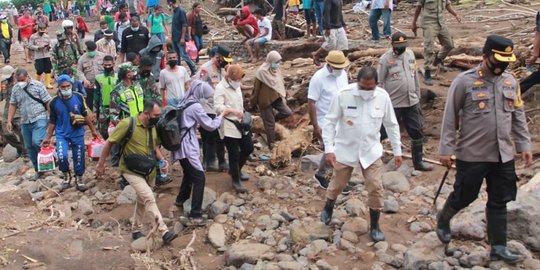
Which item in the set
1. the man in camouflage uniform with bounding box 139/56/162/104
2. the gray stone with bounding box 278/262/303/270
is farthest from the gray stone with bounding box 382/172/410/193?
the man in camouflage uniform with bounding box 139/56/162/104

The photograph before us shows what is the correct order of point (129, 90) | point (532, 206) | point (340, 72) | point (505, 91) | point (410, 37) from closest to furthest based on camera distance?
point (505, 91) < point (532, 206) < point (340, 72) < point (129, 90) < point (410, 37)

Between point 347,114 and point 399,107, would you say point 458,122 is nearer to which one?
point 347,114

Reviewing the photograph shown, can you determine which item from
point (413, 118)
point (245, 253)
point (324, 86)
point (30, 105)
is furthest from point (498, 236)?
point (30, 105)

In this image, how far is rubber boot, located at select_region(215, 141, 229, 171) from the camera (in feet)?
26.1

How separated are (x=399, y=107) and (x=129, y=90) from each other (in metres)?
3.56

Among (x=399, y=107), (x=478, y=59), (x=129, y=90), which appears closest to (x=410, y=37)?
(x=478, y=59)

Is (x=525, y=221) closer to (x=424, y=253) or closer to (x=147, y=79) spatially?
(x=424, y=253)

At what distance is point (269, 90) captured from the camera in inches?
325

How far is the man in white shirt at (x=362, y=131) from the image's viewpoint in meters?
5.39

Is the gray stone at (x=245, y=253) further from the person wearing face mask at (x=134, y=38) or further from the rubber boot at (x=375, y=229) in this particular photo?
the person wearing face mask at (x=134, y=38)

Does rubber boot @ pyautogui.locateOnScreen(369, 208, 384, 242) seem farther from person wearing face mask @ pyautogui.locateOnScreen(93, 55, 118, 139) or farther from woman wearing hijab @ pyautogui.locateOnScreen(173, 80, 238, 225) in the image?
person wearing face mask @ pyautogui.locateOnScreen(93, 55, 118, 139)

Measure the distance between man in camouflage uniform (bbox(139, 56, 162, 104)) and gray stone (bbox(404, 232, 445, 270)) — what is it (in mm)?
4100

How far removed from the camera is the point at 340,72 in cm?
696

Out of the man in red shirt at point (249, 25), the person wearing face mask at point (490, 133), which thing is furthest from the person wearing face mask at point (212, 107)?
the man in red shirt at point (249, 25)
